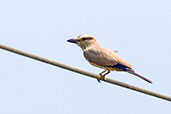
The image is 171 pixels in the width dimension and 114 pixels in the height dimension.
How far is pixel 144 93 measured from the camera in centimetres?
691

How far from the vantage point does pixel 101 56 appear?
9.85 metres

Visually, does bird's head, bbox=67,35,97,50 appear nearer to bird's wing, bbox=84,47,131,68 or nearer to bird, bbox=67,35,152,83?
bird, bbox=67,35,152,83

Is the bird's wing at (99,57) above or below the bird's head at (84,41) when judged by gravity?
below

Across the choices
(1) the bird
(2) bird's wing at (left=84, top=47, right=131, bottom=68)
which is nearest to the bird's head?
(1) the bird

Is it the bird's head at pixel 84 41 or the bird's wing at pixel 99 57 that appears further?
the bird's head at pixel 84 41

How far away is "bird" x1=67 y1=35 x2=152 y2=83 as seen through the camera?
9.27 m

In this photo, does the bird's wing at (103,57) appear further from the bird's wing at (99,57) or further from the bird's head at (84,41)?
the bird's head at (84,41)

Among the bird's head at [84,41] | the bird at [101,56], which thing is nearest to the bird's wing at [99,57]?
the bird at [101,56]

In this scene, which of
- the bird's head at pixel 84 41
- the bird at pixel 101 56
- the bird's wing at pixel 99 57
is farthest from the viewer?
the bird's head at pixel 84 41

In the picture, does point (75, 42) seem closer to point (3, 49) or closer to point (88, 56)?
point (88, 56)

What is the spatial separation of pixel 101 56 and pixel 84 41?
1181 mm

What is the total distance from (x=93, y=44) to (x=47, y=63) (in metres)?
4.16

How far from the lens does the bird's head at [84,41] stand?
35.7ft

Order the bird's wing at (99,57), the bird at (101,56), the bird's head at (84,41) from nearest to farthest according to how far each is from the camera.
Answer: the bird at (101,56)
the bird's wing at (99,57)
the bird's head at (84,41)
